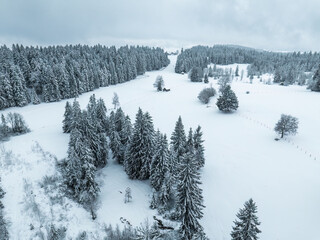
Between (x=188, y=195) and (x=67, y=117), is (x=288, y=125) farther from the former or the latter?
(x=67, y=117)

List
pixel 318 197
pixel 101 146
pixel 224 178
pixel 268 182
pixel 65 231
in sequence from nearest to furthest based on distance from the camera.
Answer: pixel 65 231, pixel 318 197, pixel 268 182, pixel 224 178, pixel 101 146

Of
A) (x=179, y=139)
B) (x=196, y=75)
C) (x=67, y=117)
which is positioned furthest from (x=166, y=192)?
(x=196, y=75)

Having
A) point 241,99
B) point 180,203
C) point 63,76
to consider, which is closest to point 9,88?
point 63,76

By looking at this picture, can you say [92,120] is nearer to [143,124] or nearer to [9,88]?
→ [143,124]

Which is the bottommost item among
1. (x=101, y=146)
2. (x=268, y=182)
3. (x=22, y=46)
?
Result: (x=268, y=182)

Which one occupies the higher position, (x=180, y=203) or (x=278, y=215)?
(x=180, y=203)

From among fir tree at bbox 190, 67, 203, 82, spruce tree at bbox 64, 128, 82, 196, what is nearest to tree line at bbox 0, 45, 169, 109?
fir tree at bbox 190, 67, 203, 82
